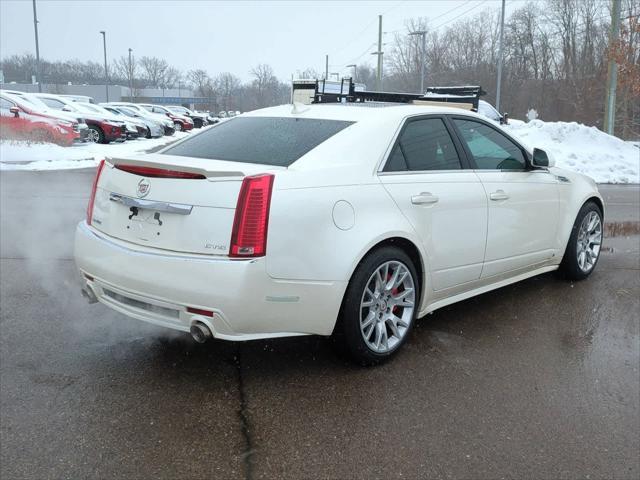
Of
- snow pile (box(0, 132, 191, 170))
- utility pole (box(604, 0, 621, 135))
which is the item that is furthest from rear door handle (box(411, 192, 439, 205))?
utility pole (box(604, 0, 621, 135))

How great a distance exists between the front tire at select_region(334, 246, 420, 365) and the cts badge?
1260 millimetres

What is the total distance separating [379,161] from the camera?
3820mm

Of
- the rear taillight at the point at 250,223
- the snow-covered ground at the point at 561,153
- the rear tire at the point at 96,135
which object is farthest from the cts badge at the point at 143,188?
the rear tire at the point at 96,135

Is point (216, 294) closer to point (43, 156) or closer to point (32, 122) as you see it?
point (43, 156)

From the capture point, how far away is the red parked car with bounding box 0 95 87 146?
1805 centimetres

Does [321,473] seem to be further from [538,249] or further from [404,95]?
[404,95]

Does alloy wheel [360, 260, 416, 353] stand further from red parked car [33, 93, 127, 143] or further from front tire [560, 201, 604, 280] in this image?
red parked car [33, 93, 127, 143]

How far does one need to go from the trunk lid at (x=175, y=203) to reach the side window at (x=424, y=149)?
39.2 inches

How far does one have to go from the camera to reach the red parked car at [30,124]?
59.2 ft

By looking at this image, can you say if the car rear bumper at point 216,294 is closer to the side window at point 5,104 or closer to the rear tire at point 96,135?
the side window at point 5,104

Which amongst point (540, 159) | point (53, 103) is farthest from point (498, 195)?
point (53, 103)

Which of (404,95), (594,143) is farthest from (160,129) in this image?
(404,95)

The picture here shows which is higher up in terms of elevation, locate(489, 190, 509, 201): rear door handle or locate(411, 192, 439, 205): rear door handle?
locate(411, 192, 439, 205): rear door handle

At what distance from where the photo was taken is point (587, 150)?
62.5 ft
